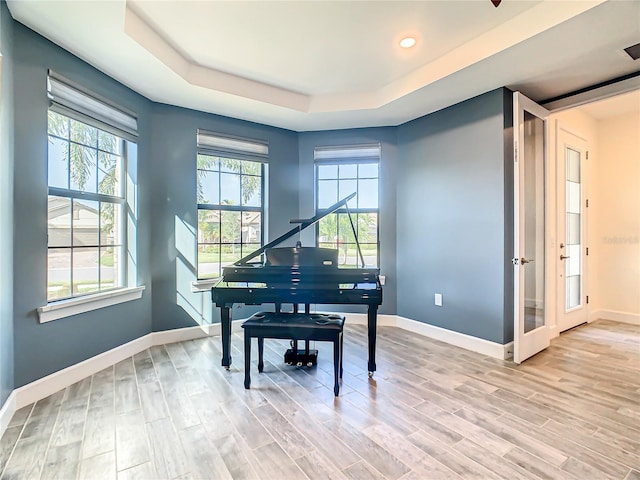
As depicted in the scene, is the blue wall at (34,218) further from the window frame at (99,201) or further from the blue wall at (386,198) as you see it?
the blue wall at (386,198)

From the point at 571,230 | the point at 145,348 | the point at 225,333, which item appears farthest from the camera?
the point at 571,230

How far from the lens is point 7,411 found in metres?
1.97

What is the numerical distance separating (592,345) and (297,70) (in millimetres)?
4212

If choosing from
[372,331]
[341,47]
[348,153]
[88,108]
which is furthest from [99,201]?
[348,153]

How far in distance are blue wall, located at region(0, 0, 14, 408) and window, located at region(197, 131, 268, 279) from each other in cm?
169

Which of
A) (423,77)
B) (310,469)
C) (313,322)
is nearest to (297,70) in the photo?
(423,77)

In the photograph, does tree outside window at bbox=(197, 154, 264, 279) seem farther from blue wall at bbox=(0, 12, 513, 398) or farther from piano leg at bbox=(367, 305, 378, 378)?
piano leg at bbox=(367, 305, 378, 378)

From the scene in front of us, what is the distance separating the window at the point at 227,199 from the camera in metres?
3.69

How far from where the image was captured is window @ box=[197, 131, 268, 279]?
3.69 metres

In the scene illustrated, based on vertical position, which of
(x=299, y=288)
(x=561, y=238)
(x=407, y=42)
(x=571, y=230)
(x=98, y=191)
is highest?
(x=407, y=42)

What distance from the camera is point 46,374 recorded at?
2.33 metres

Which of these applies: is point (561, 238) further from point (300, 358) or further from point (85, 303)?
point (85, 303)

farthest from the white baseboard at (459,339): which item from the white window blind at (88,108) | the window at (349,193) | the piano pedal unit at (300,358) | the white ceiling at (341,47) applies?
the white window blind at (88,108)

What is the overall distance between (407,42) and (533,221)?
209 cm
